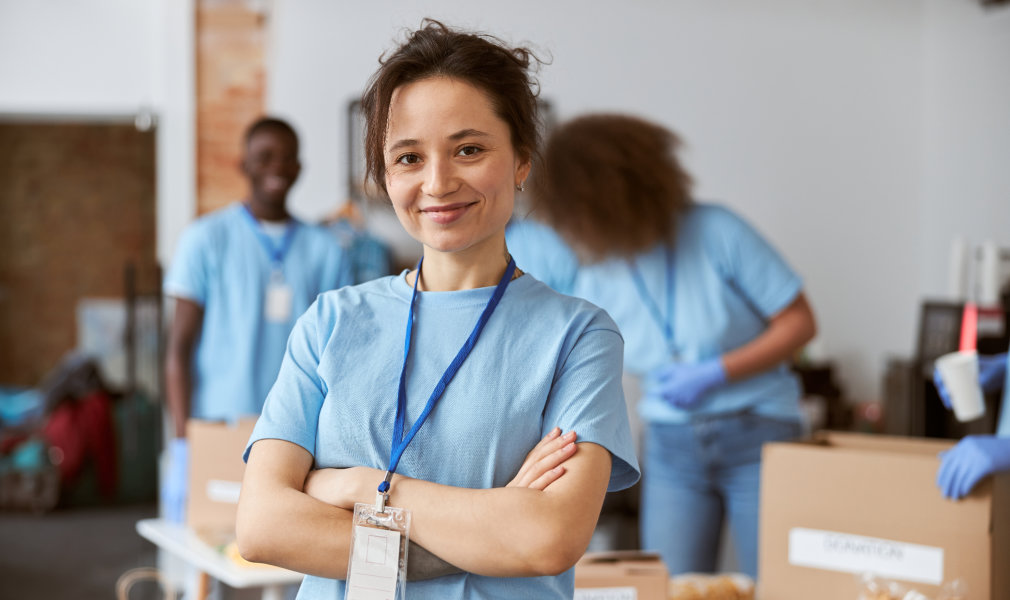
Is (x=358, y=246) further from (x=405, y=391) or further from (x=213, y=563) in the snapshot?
(x=405, y=391)

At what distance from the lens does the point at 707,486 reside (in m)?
2.18

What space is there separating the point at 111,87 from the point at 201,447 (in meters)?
2.26

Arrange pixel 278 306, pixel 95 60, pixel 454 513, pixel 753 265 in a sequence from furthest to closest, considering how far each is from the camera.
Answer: pixel 95 60 < pixel 278 306 < pixel 753 265 < pixel 454 513

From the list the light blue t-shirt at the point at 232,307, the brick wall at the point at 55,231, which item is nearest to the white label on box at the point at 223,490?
the light blue t-shirt at the point at 232,307

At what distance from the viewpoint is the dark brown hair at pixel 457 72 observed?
42.4 inches

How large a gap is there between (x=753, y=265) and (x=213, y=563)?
1.40 meters

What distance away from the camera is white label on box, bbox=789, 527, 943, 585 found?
1586 mm

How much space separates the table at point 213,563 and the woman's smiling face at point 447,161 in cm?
116

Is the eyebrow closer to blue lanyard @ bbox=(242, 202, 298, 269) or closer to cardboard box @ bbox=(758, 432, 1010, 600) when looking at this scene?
cardboard box @ bbox=(758, 432, 1010, 600)

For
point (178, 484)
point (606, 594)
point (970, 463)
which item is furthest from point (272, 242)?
point (970, 463)

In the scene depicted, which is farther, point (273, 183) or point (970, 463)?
point (273, 183)

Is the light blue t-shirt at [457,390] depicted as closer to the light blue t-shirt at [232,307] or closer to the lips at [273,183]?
the light blue t-shirt at [232,307]

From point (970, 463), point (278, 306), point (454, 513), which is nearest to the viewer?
point (454, 513)

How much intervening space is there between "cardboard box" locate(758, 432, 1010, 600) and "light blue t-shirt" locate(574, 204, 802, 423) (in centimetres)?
42
